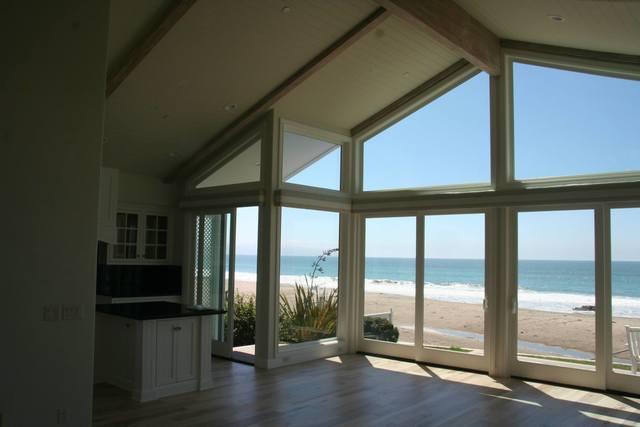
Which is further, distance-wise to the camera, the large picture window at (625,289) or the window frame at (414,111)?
the window frame at (414,111)

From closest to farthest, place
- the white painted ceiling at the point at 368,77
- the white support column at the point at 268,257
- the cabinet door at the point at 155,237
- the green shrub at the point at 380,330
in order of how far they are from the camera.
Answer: the white painted ceiling at the point at 368,77 < the white support column at the point at 268,257 < the green shrub at the point at 380,330 < the cabinet door at the point at 155,237

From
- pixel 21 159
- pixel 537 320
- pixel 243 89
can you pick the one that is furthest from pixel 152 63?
pixel 537 320

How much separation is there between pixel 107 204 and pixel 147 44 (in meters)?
1.70

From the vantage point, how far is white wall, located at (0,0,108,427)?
381 cm

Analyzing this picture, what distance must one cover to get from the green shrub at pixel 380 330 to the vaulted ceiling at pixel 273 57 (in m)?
2.98

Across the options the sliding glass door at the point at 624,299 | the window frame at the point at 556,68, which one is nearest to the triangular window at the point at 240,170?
the window frame at the point at 556,68

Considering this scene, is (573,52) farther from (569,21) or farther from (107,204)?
(107,204)

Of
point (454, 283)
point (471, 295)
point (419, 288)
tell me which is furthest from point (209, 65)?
point (471, 295)

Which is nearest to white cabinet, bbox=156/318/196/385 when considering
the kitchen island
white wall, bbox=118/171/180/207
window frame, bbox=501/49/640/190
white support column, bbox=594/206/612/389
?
the kitchen island

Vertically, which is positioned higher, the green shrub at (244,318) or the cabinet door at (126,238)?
the cabinet door at (126,238)

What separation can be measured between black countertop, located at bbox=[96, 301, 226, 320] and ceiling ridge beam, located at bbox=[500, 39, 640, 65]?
495 centimetres

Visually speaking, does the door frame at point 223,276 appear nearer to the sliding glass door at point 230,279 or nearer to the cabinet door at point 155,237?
the sliding glass door at point 230,279

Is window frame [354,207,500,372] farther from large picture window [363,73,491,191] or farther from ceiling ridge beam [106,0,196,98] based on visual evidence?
ceiling ridge beam [106,0,196,98]

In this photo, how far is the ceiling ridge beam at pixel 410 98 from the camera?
297 inches
